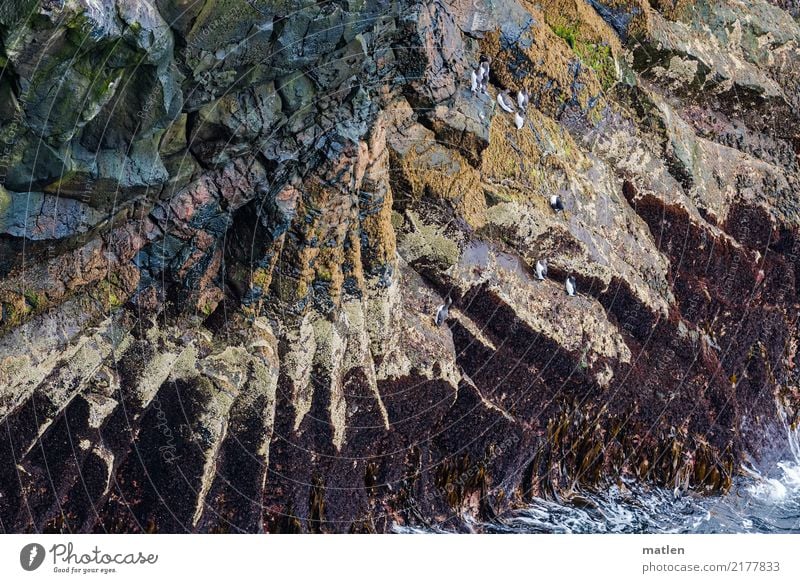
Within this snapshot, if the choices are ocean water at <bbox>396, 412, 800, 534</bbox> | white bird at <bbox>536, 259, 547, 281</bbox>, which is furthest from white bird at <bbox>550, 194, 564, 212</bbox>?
ocean water at <bbox>396, 412, 800, 534</bbox>

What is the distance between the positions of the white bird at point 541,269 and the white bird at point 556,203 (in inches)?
43.6

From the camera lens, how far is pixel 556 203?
2188 cm

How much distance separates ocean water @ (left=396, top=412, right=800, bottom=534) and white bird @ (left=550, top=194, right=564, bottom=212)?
5773mm

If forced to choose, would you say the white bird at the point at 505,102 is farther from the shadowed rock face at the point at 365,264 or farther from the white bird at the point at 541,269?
the white bird at the point at 541,269

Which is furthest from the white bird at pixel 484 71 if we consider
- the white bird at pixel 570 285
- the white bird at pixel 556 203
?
the white bird at pixel 570 285

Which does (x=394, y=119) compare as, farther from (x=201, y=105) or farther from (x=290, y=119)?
(x=201, y=105)

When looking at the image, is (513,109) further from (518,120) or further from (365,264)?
(365,264)

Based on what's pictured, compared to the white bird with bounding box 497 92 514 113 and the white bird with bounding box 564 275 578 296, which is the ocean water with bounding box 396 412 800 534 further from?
the white bird with bounding box 497 92 514 113

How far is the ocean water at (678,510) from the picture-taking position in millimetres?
20750

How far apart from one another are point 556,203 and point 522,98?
2237 mm

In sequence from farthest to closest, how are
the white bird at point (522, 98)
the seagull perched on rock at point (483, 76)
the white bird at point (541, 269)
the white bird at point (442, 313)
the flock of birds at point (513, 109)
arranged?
the white bird at point (522, 98) → the white bird at point (541, 269) → the seagull perched on rock at point (483, 76) → the flock of birds at point (513, 109) → the white bird at point (442, 313)

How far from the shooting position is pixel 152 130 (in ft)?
50.0

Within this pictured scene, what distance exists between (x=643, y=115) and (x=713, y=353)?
564 centimetres

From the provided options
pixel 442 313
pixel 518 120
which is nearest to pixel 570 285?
pixel 442 313
